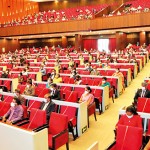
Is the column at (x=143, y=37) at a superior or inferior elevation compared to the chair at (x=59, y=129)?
superior

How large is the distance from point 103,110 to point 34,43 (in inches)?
886

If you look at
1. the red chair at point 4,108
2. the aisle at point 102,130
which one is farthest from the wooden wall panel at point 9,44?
the red chair at point 4,108

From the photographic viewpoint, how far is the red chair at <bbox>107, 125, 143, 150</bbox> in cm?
410

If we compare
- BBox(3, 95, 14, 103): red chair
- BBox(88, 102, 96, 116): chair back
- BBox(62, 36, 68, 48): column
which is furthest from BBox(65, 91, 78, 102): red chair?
BBox(62, 36, 68, 48): column

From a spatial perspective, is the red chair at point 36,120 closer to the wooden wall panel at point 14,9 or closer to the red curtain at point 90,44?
the red curtain at point 90,44

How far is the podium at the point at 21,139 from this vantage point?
402cm

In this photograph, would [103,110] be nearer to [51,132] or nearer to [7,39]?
[51,132]

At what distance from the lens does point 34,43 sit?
94.8 feet

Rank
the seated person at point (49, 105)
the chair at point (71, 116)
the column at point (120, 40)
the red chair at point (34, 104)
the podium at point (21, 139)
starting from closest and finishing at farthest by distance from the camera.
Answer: the podium at point (21, 139), the chair at point (71, 116), the seated person at point (49, 105), the red chair at point (34, 104), the column at point (120, 40)

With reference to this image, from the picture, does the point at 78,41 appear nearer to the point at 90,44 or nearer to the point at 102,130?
the point at 90,44

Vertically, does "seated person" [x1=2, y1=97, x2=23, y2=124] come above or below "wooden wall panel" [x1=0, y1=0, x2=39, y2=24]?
below

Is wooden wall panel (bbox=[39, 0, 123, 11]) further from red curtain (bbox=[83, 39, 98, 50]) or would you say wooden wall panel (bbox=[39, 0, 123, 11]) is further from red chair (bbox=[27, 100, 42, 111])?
red chair (bbox=[27, 100, 42, 111])

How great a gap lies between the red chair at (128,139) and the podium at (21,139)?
1.06 metres

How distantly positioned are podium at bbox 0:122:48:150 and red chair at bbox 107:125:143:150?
41.6 inches
